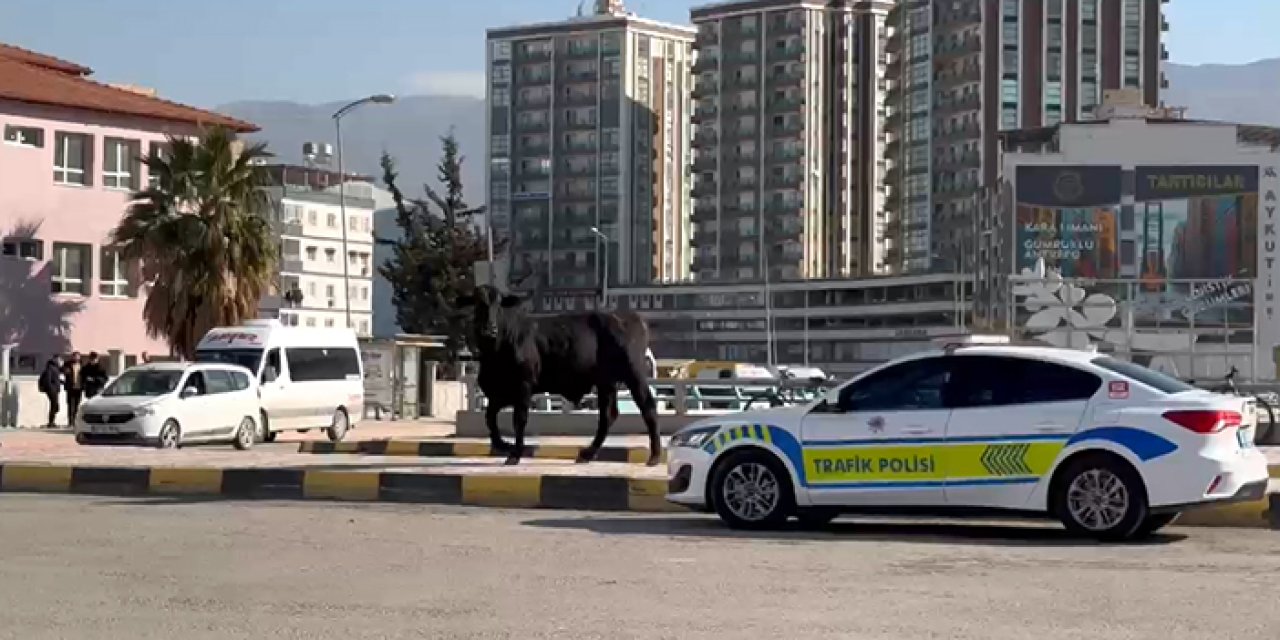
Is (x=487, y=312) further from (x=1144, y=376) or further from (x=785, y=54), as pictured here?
(x=785, y=54)

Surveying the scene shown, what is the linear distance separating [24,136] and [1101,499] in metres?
41.6

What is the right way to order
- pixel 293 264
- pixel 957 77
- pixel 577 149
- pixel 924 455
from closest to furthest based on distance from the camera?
pixel 924 455
pixel 293 264
pixel 957 77
pixel 577 149

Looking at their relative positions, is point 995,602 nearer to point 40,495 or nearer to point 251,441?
point 40,495

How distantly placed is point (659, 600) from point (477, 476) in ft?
26.4

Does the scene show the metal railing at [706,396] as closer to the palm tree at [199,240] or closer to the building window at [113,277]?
the palm tree at [199,240]

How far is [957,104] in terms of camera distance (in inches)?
4973

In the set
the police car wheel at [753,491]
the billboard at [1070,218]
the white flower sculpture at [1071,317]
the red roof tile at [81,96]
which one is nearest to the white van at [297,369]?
the white flower sculpture at [1071,317]

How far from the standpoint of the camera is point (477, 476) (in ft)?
60.7

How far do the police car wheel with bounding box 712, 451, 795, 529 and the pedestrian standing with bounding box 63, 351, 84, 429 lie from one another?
27998 millimetres

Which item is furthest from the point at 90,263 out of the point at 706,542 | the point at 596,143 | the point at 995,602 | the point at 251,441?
the point at 596,143

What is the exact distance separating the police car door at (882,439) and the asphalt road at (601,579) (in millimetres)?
374

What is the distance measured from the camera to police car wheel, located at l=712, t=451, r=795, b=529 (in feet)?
49.3

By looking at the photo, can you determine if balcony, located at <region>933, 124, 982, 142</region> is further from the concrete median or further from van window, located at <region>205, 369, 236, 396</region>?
the concrete median

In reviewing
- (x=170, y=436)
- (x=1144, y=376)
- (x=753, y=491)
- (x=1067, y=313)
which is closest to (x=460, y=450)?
(x=170, y=436)
